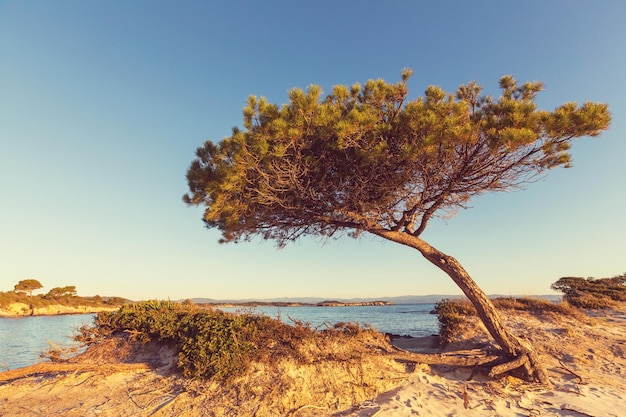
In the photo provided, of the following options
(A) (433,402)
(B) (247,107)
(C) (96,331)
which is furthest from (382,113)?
(C) (96,331)

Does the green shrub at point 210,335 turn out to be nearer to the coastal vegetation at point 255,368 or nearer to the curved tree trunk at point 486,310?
the coastal vegetation at point 255,368

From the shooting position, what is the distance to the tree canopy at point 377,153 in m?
5.88

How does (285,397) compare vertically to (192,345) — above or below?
below

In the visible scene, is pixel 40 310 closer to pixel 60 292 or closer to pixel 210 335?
pixel 60 292

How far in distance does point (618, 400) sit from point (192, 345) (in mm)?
8002

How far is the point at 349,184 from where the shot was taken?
24.3 ft

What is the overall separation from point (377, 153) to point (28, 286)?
67.0 m

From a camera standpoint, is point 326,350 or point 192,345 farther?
point 326,350

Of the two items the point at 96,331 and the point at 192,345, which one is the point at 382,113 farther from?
the point at 96,331

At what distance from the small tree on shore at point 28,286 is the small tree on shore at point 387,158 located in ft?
204

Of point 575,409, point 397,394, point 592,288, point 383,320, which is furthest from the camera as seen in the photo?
point 592,288

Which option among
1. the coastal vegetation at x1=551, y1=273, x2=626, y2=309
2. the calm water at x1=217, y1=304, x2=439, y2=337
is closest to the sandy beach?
the calm water at x1=217, y1=304, x2=439, y2=337

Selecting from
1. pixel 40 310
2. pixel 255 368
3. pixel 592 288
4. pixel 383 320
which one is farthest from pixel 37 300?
pixel 592 288

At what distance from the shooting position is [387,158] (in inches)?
259
